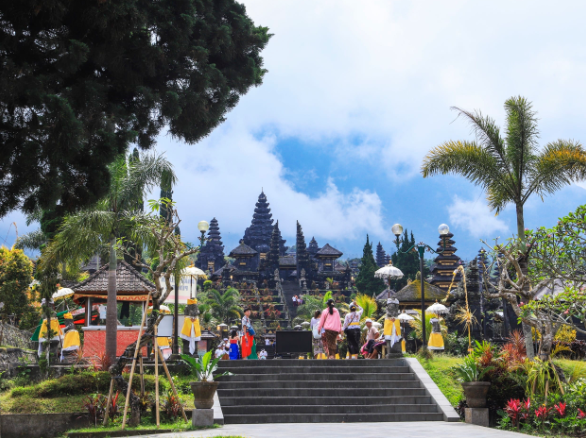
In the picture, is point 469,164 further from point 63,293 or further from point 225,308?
point 225,308

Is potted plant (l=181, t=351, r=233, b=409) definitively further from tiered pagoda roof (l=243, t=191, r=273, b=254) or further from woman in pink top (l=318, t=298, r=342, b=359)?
tiered pagoda roof (l=243, t=191, r=273, b=254)

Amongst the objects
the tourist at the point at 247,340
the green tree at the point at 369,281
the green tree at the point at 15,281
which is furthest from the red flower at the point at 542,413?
the green tree at the point at 369,281

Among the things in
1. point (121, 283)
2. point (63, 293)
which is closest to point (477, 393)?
point (121, 283)

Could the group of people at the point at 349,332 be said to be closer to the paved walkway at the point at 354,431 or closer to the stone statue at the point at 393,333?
the stone statue at the point at 393,333

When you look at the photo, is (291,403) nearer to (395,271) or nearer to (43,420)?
(43,420)

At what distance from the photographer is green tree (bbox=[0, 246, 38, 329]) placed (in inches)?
968

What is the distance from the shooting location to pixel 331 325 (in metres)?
17.9

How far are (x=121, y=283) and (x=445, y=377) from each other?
995 cm

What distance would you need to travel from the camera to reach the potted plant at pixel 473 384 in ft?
39.9

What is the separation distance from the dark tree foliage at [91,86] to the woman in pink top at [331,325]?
27.4 ft

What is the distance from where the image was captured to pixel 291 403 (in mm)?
13484

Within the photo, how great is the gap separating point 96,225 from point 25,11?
24.6 feet

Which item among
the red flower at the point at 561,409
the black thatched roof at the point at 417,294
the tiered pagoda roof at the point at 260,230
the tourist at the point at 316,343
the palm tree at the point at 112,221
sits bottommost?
the red flower at the point at 561,409

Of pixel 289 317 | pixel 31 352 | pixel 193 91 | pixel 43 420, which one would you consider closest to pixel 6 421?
pixel 43 420
